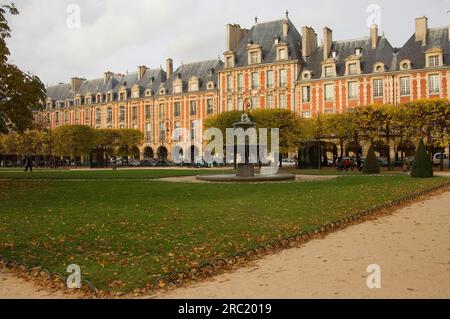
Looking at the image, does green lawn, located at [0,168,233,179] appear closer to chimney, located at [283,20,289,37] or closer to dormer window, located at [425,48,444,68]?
dormer window, located at [425,48,444,68]

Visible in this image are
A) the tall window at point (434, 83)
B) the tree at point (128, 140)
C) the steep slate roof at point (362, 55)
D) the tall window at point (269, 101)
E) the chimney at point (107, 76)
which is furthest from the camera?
the chimney at point (107, 76)

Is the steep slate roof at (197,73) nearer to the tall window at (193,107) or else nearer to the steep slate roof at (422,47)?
the tall window at (193,107)

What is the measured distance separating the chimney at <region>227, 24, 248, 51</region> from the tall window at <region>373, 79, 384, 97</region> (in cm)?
1532

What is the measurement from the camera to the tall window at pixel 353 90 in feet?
135

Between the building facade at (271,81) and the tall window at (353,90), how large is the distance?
2 cm

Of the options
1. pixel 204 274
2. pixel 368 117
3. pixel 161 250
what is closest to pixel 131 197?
pixel 161 250

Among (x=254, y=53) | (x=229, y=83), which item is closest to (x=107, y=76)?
(x=229, y=83)

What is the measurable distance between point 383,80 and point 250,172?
24.0 meters

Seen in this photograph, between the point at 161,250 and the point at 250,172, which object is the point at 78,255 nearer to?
the point at 161,250

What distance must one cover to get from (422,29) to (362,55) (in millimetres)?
5067

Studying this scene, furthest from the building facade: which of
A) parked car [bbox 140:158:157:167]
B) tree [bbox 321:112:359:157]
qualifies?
tree [bbox 321:112:359:157]

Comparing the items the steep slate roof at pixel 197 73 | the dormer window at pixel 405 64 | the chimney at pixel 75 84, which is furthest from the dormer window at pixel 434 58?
the chimney at pixel 75 84

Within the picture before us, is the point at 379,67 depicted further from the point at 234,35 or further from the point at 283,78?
the point at 234,35

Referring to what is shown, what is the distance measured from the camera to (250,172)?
20344mm
